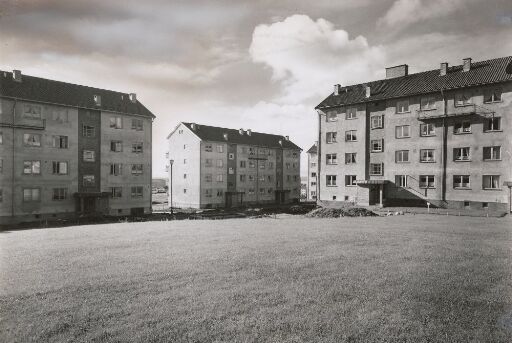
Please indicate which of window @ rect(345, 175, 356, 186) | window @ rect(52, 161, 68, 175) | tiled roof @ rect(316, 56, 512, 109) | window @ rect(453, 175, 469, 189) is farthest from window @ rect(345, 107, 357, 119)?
window @ rect(52, 161, 68, 175)

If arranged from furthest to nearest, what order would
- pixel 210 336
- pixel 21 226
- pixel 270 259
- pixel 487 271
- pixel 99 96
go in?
pixel 99 96 < pixel 21 226 < pixel 270 259 < pixel 487 271 < pixel 210 336

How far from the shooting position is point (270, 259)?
11.9 m

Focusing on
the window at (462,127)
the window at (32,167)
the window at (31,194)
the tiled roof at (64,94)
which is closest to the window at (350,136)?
the window at (462,127)

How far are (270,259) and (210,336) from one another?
18.6 feet

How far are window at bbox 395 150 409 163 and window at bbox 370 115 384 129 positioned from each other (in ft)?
12.6

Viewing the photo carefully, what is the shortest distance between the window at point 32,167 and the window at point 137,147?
1135cm

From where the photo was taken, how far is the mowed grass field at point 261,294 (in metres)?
6.58

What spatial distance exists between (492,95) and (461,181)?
8.79 metres

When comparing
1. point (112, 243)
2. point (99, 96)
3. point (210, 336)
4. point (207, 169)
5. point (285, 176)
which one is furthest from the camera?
point (285, 176)

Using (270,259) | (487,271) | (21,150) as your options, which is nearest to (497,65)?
(487,271)

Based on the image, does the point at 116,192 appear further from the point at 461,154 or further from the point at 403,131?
the point at 461,154

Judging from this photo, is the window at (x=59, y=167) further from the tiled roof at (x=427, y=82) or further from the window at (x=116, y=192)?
the tiled roof at (x=427, y=82)

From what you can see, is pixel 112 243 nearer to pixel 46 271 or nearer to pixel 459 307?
pixel 46 271

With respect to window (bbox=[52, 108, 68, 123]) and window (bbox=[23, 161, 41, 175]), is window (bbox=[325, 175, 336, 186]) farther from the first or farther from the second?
window (bbox=[23, 161, 41, 175])
